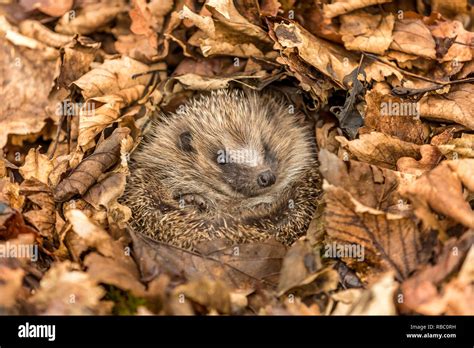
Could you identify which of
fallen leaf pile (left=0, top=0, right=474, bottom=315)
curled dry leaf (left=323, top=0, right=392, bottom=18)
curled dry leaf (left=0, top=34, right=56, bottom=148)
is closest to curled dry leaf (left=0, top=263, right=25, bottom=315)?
fallen leaf pile (left=0, top=0, right=474, bottom=315)

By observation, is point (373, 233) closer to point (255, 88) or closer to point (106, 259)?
point (106, 259)

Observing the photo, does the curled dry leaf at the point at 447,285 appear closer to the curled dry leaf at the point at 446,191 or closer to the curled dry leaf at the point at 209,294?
the curled dry leaf at the point at 446,191

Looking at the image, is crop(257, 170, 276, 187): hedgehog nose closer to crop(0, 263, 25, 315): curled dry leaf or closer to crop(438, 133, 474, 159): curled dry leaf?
crop(438, 133, 474, 159): curled dry leaf

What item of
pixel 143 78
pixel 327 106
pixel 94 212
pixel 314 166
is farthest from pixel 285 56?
pixel 94 212

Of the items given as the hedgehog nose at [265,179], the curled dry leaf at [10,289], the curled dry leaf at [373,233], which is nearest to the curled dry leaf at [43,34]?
the hedgehog nose at [265,179]

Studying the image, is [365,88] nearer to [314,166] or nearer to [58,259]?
[314,166]

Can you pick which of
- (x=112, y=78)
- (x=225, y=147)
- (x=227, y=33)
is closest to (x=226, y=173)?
(x=225, y=147)
